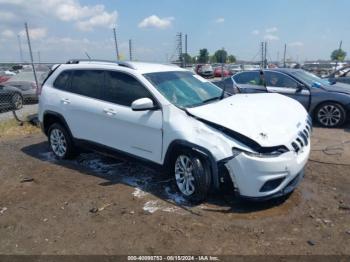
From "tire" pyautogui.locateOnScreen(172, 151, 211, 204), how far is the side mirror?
28.9 inches

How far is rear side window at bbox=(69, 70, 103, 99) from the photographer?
18.7ft

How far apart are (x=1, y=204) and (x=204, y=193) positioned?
2.74m

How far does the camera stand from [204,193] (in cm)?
431

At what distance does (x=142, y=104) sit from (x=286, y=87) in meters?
5.67

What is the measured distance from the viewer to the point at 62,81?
6.38 meters

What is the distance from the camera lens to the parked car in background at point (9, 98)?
12.3 meters

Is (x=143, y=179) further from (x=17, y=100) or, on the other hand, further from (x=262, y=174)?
(x=17, y=100)

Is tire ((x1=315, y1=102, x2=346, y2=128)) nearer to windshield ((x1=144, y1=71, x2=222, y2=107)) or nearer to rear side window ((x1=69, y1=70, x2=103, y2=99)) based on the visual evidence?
windshield ((x1=144, y1=71, x2=222, y2=107))

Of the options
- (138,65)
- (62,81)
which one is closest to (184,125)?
(138,65)

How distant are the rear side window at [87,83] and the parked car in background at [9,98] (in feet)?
23.2

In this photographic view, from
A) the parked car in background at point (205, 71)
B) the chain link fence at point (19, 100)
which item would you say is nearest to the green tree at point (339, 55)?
the parked car in background at point (205, 71)

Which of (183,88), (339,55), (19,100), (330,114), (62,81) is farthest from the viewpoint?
(339,55)

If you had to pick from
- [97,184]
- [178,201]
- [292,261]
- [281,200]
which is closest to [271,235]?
[292,261]

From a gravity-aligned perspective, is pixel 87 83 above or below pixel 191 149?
above
